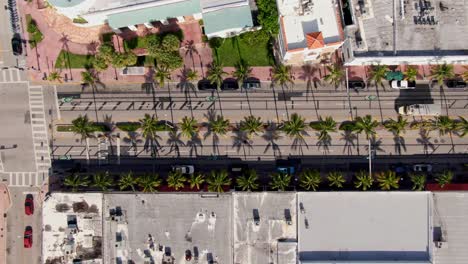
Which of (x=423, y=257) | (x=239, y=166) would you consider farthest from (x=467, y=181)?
(x=239, y=166)

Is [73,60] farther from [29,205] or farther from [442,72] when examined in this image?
[442,72]

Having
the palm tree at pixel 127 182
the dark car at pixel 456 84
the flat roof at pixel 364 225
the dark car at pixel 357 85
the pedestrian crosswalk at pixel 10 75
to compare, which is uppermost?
the pedestrian crosswalk at pixel 10 75

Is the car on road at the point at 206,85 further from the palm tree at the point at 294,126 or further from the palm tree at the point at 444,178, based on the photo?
the palm tree at the point at 444,178

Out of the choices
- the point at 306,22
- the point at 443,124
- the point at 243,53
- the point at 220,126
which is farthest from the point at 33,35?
the point at 443,124

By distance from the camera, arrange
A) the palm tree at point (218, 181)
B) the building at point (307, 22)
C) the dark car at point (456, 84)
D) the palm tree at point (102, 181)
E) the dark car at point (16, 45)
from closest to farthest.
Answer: the building at point (307, 22) → the palm tree at point (218, 181) → the palm tree at point (102, 181) → the dark car at point (456, 84) → the dark car at point (16, 45)

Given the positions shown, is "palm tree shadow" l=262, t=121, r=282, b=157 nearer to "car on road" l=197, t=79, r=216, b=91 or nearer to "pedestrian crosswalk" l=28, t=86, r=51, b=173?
"car on road" l=197, t=79, r=216, b=91

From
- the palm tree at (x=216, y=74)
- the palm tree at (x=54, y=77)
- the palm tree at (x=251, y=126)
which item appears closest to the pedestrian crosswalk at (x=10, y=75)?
the palm tree at (x=54, y=77)
